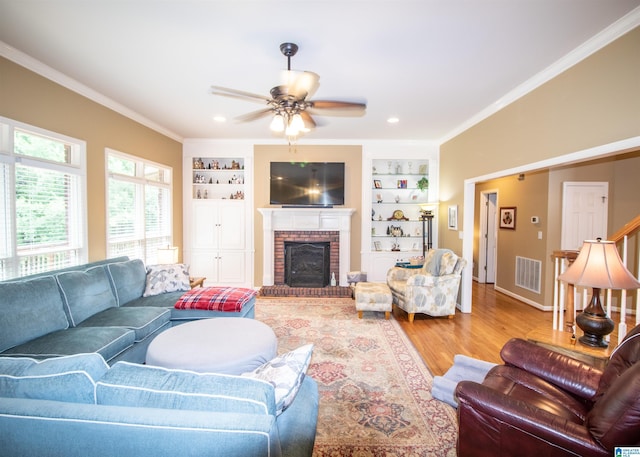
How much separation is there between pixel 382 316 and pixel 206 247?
353 cm

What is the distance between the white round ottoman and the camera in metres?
2.03

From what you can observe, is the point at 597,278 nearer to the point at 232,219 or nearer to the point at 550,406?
the point at 550,406

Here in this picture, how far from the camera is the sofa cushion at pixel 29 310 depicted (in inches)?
84.2

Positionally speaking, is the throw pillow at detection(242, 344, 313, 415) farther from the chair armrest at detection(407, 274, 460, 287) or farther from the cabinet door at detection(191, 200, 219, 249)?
the cabinet door at detection(191, 200, 219, 249)

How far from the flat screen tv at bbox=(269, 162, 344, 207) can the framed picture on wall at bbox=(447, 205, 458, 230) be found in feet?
6.39

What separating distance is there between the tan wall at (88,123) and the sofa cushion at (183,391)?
294cm

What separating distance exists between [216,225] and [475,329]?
182 inches

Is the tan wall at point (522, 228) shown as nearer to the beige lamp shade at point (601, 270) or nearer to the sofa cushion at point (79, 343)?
the beige lamp shade at point (601, 270)

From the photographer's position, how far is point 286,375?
1286mm

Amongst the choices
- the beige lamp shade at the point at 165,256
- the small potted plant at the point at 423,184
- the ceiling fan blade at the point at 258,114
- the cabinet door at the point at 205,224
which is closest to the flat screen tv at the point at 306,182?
the cabinet door at the point at 205,224

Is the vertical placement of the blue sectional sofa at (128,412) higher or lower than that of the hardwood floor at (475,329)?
higher

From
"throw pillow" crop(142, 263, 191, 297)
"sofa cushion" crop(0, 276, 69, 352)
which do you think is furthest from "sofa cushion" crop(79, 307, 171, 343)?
"throw pillow" crop(142, 263, 191, 297)

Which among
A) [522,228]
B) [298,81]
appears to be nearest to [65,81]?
[298,81]

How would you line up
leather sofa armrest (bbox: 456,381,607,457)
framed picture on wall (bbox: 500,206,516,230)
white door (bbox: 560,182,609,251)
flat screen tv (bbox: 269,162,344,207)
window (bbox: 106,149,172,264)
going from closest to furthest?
1. leather sofa armrest (bbox: 456,381,607,457)
2. window (bbox: 106,149,172,264)
3. white door (bbox: 560,182,609,251)
4. framed picture on wall (bbox: 500,206,516,230)
5. flat screen tv (bbox: 269,162,344,207)
